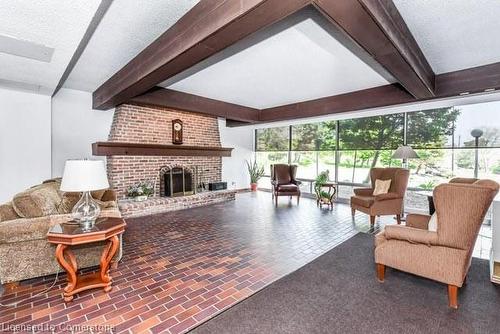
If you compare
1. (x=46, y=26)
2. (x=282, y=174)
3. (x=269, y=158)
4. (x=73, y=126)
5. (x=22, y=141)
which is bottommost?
(x=282, y=174)

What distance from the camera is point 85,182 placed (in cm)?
232

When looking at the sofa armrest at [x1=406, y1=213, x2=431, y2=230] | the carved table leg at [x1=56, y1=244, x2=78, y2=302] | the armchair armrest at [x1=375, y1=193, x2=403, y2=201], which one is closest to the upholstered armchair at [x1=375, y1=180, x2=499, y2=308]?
the sofa armrest at [x1=406, y1=213, x2=431, y2=230]

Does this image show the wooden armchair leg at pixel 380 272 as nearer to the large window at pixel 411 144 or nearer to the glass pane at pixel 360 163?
the large window at pixel 411 144

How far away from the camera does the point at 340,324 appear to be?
1.93 meters

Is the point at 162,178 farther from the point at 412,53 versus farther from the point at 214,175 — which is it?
the point at 412,53

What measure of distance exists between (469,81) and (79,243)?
513 centimetres

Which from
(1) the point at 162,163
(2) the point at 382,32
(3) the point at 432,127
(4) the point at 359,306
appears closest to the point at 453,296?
(4) the point at 359,306

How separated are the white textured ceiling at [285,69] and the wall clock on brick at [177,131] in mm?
1423

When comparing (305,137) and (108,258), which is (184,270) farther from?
(305,137)

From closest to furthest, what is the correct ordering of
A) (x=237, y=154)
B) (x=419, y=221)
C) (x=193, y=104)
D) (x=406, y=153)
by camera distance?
(x=419, y=221) < (x=406, y=153) < (x=193, y=104) < (x=237, y=154)

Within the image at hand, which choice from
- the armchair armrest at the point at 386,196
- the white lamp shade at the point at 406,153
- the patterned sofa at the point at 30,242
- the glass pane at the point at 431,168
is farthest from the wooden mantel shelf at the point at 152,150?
the glass pane at the point at 431,168

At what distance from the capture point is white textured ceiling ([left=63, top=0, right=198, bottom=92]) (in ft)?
7.07

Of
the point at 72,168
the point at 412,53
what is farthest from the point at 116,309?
the point at 412,53

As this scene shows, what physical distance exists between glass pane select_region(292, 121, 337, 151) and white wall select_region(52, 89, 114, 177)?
5.44 meters
